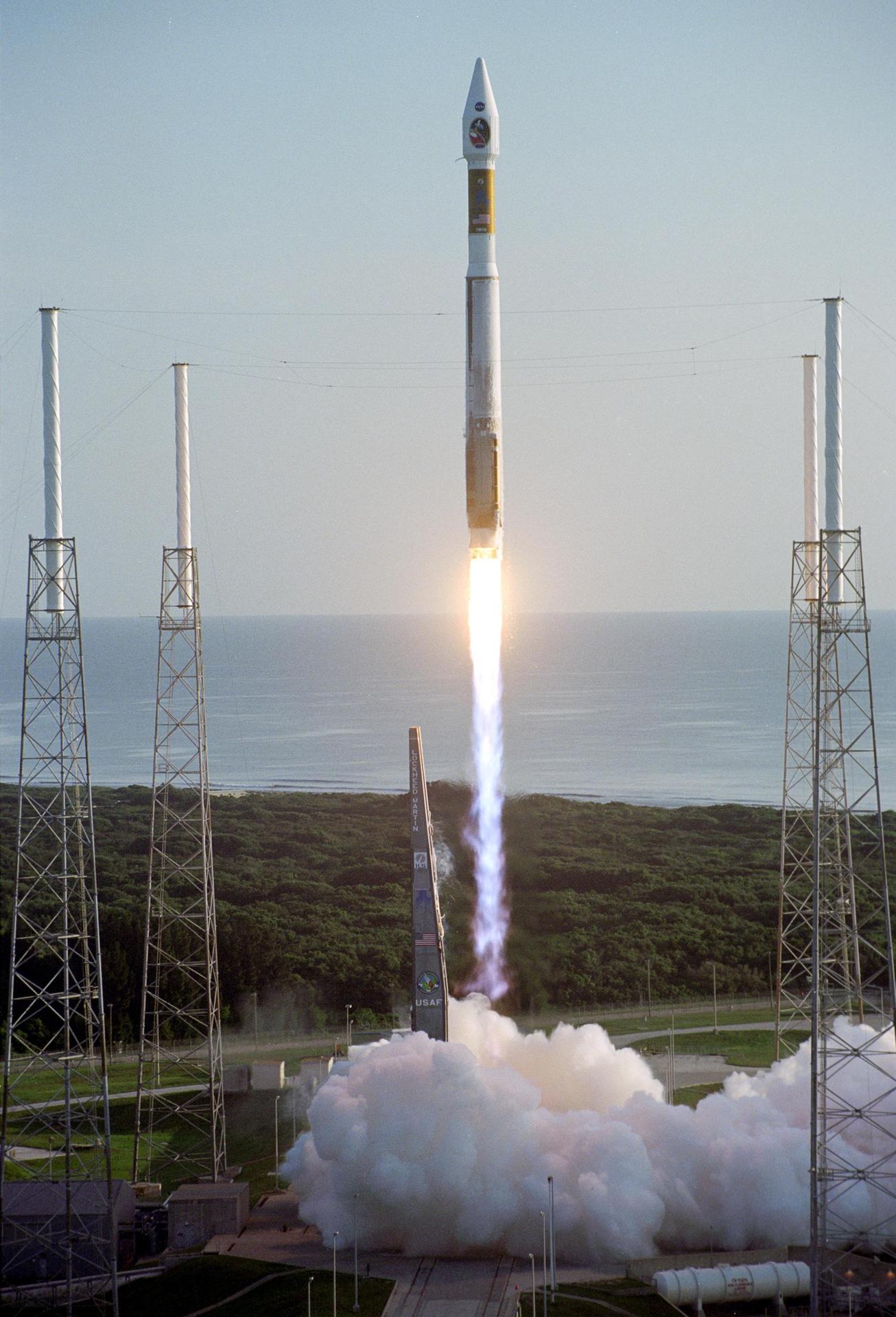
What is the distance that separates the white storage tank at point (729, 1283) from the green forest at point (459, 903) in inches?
874

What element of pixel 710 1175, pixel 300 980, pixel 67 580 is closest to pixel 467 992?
pixel 300 980

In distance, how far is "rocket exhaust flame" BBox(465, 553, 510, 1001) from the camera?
37938mm

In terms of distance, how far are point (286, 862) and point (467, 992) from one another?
35.5 meters

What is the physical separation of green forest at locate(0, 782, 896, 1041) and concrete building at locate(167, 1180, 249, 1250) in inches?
779

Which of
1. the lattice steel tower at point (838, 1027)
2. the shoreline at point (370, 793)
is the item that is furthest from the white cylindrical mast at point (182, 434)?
the shoreline at point (370, 793)

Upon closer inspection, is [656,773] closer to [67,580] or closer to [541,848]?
[541,848]

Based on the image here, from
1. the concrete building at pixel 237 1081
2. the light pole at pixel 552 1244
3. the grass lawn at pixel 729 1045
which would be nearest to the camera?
the light pole at pixel 552 1244

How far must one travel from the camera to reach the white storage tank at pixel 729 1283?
28.3 meters

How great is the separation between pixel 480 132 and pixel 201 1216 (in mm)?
24371

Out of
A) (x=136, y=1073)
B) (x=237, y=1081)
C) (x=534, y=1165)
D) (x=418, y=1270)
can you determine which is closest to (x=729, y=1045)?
(x=237, y=1081)

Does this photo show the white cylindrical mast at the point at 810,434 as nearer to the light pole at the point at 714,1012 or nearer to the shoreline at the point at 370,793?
the light pole at the point at 714,1012

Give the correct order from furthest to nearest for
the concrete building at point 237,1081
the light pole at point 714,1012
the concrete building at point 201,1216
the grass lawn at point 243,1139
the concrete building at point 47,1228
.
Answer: the light pole at point 714,1012
the concrete building at point 237,1081
the grass lawn at point 243,1139
the concrete building at point 201,1216
the concrete building at point 47,1228

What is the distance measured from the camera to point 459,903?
61.1 meters

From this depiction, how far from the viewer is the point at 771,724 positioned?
166 metres
